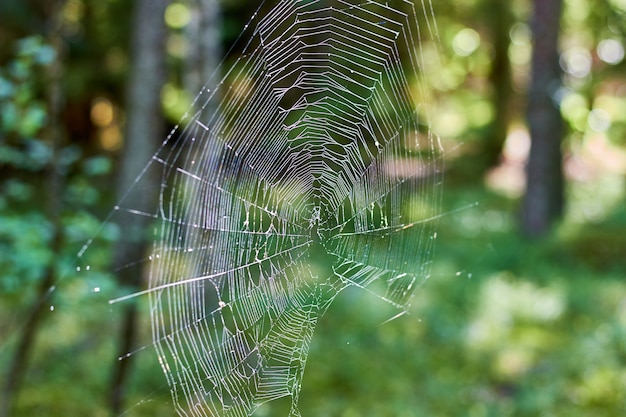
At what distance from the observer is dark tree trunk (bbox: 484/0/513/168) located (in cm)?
1842

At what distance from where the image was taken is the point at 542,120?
10.7 metres

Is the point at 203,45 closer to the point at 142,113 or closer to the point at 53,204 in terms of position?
the point at 142,113

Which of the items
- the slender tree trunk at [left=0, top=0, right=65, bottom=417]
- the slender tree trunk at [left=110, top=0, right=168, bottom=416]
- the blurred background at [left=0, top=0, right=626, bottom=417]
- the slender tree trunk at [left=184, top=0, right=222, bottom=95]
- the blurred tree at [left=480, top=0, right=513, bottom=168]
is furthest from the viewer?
the blurred tree at [left=480, top=0, right=513, bottom=168]

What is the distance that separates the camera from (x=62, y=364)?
601 cm

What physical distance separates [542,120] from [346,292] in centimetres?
500

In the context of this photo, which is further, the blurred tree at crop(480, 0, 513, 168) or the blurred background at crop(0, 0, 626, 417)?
the blurred tree at crop(480, 0, 513, 168)

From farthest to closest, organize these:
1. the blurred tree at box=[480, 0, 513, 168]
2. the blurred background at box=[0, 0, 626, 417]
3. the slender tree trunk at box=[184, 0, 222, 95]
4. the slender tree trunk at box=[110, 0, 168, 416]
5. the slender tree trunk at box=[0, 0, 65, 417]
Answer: the blurred tree at box=[480, 0, 513, 168] → the slender tree trunk at box=[110, 0, 168, 416] → the slender tree trunk at box=[184, 0, 222, 95] → the blurred background at box=[0, 0, 626, 417] → the slender tree trunk at box=[0, 0, 65, 417]

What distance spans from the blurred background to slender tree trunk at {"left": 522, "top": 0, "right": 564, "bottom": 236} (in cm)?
3

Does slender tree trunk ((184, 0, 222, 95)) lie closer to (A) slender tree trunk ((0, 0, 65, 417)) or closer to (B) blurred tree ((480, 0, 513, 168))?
(A) slender tree trunk ((0, 0, 65, 417))

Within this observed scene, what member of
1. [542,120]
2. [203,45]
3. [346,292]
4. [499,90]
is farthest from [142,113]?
[499,90]

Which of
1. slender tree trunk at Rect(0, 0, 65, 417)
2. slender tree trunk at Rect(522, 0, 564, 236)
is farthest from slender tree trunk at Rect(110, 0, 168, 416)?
slender tree trunk at Rect(522, 0, 564, 236)

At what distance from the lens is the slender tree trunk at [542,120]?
10.4m

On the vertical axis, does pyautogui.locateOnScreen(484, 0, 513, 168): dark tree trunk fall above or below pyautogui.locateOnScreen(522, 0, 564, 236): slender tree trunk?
above

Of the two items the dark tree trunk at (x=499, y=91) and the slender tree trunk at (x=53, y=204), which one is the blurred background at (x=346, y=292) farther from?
the dark tree trunk at (x=499, y=91)
